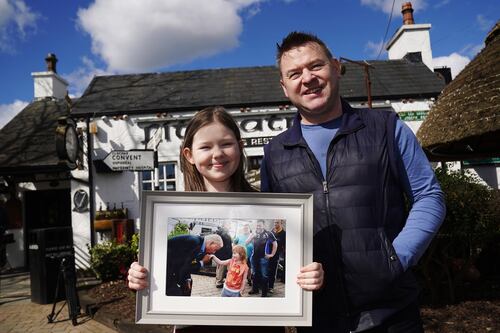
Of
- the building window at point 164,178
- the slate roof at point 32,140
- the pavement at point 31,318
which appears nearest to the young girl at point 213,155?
the pavement at point 31,318

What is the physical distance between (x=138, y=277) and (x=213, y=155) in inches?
25.3

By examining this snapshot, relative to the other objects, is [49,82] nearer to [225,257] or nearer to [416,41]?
[416,41]

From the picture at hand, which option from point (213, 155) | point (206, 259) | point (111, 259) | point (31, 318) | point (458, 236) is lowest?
point (31, 318)

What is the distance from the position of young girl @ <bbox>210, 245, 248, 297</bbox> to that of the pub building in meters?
6.31

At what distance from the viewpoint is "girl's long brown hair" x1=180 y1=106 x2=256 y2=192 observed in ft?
5.99

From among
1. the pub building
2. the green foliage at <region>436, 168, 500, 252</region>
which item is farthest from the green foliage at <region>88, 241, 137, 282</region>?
the green foliage at <region>436, 168, 500, 252</region>

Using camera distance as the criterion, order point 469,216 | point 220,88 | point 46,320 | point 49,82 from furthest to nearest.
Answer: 1. point 49,82
2. point 220,88
3. point 46,320
4. point 469,216

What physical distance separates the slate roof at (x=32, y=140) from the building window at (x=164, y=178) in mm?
2228

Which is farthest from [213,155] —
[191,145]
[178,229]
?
[178,229]

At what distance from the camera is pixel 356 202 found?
1.59 metres

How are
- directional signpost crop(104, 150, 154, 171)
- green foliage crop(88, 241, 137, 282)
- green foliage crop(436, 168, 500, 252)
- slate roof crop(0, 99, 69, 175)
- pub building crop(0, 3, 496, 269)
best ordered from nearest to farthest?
green foliage crop(436, 168, 500, 252) < directional signpost crop(104, 150, 154, 171) < green foliage crop(88, 241, 137, 282) < pub building crop(0, 3, 496, 269) < slate roof crop(0, 99, 69, 175)

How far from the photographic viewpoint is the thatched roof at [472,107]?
398cm

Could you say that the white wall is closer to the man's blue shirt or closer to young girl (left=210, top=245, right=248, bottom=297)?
the man's blue shirt

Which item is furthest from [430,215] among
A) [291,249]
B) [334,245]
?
[291,249]
